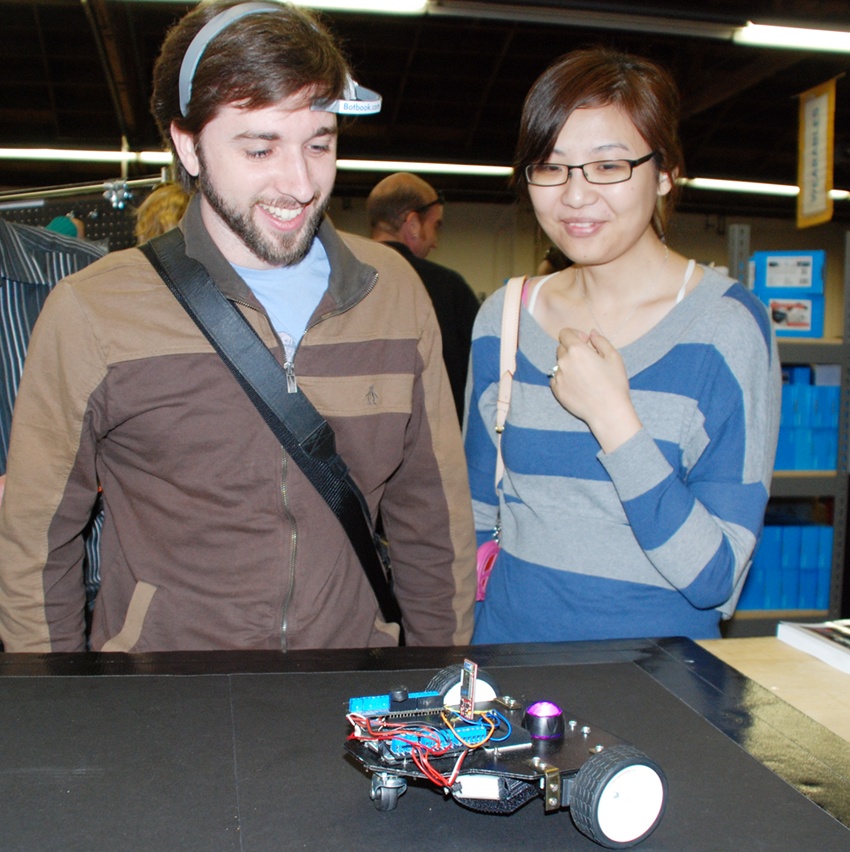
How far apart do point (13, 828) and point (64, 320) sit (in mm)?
803

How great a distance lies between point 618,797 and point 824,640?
594 millimetres

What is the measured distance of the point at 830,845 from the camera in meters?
0.66

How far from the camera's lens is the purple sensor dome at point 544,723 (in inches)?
29.9

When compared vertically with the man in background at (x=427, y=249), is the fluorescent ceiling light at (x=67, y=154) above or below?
above

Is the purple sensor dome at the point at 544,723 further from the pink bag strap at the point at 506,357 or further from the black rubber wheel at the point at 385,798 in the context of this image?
the pink bag strap at the point at 506,357

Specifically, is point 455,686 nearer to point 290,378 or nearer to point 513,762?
point 513,762

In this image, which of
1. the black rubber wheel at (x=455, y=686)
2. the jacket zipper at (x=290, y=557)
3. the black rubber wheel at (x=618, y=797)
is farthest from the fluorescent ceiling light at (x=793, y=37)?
the black rubber wheel at (x=618, y=797)

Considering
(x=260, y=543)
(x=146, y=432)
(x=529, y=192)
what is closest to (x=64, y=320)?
(x=146, y=432)

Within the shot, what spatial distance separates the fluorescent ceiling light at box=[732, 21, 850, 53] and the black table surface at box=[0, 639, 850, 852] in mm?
4992

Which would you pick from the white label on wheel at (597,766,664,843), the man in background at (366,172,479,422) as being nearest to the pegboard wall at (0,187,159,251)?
the man in background at (366,172,479,422)

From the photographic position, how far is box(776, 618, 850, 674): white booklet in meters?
1.09

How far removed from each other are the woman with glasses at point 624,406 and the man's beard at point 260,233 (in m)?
0.36

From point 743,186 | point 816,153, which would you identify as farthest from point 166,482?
point 743,186

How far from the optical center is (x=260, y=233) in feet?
4.43
